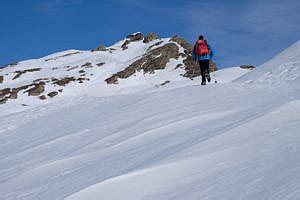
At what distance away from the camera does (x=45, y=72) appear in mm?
54281

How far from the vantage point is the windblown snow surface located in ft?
13.2

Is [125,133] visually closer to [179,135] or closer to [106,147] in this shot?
[106,147]

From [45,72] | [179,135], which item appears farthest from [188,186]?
[45,72]

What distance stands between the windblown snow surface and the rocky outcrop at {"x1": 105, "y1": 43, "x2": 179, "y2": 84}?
35520 millimetres

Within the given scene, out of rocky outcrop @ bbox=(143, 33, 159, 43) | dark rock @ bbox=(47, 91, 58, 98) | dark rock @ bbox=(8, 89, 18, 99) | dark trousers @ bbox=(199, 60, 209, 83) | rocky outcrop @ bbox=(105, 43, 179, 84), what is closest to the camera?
dark trousers @ bbox=(199, 60, 209, 83)

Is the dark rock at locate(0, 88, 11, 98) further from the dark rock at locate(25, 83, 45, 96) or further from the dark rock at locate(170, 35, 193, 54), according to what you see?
the dark rock at locate(170, 35, 193, 54)

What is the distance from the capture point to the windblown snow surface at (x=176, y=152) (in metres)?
4.02

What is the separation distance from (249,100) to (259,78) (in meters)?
4.50

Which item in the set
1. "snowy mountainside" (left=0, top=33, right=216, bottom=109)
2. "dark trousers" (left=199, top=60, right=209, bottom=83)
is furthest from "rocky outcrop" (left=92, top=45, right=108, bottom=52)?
"dark trousers" (left=199, top=60, right=209, bottom=83)

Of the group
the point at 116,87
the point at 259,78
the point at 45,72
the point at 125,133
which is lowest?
the point at 125,133

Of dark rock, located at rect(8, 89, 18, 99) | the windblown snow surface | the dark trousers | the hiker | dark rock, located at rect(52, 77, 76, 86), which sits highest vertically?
dark rock, located at rect(52, 77, 76, 86)

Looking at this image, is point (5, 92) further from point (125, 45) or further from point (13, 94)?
point (125, 45)

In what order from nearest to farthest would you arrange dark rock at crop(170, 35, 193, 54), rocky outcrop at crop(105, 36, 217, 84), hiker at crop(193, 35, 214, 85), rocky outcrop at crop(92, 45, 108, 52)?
hiker at crop(193, 35, 214, 85)
rocky outcrop at crop(105, 36, 217, 84)
dark rock at crop(170, 35, 193, 54)
rocky outcrop at crop(92, 45, 108, 52)

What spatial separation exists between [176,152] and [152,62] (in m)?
44.3
